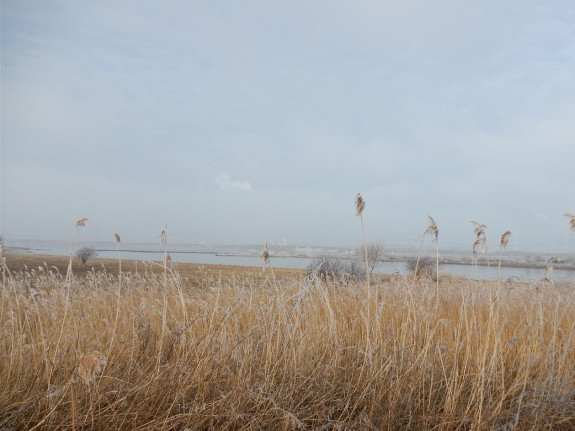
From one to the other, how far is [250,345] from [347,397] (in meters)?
0.86

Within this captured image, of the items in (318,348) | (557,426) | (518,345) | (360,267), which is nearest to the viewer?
(557,426)

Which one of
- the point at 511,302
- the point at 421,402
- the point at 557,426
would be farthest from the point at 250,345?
the point at 511,302

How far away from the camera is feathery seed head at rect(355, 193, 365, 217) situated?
10.3ft

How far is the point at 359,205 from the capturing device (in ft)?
10.4

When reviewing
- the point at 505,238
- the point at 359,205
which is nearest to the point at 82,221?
the point at 359,205

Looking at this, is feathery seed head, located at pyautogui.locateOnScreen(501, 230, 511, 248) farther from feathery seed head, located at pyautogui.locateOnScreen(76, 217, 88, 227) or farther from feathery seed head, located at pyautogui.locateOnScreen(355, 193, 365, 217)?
feathery seed head, located at pyautogui.locateOnScreen(76, 217, 88, 227)

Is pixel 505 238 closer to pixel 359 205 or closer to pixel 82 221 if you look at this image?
pixel 359 205

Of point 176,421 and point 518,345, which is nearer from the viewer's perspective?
point 176,421

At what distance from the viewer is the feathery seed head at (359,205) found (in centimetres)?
315

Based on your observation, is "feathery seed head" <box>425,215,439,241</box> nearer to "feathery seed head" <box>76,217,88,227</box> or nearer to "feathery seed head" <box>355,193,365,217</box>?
"feathery seed head" <box>355,193,365,217</box>

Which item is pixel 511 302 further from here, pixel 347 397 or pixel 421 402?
pixel 347 397

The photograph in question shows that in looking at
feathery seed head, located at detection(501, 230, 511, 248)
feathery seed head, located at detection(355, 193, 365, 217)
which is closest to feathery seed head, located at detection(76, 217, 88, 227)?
feathery seed head, located at detection(355, 193, 365, 217)

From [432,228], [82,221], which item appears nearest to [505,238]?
[432,228]

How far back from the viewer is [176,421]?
2.71 meters
